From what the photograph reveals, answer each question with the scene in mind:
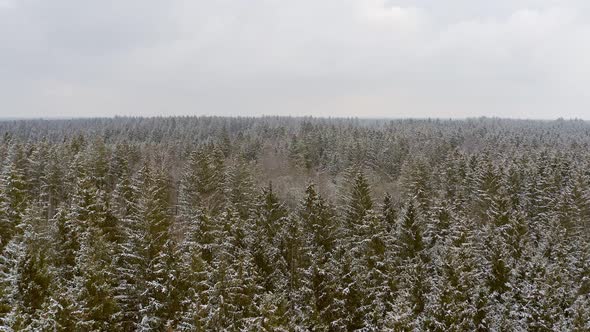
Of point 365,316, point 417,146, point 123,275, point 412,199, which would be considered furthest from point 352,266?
point 417,146

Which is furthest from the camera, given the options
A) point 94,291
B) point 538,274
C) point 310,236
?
point 310,236

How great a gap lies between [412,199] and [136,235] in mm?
19827

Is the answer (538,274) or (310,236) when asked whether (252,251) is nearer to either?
(310,236)

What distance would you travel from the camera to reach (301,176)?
253 feet

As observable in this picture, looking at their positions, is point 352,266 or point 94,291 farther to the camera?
point 352,266

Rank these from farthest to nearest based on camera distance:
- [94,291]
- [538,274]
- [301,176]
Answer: [301,176], [538,274], [94,291]

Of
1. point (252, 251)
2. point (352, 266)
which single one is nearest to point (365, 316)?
point (352, 266)

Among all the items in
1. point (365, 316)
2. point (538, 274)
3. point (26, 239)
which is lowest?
point (365, 316)

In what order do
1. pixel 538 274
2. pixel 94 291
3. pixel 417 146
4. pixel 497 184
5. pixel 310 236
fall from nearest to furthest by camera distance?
pixel 94 291, pixel 538 274, pixel 310 236, pixel 497 184, pixel 417 146

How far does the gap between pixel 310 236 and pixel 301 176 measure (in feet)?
150

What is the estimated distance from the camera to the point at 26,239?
25.0 meters

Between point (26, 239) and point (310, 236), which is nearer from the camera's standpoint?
point (26, 239)

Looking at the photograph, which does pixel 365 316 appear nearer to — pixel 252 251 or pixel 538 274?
pixel 252 251

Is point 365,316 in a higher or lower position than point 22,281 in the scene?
lower
